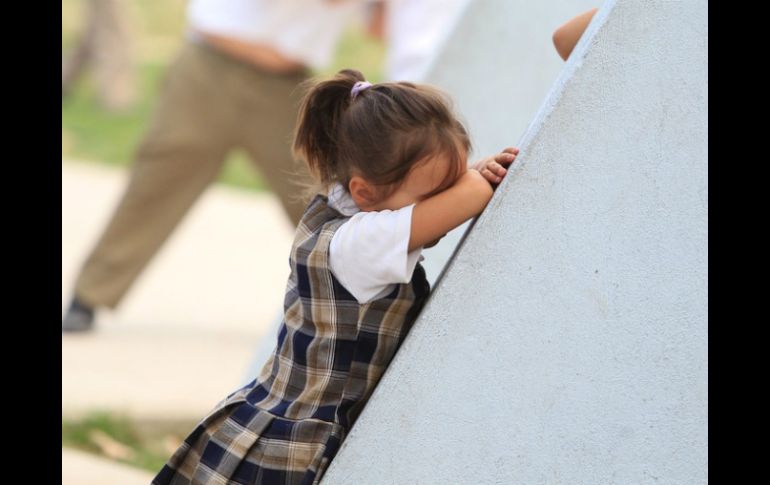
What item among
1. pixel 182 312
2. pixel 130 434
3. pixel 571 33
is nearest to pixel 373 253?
pixel 571 33

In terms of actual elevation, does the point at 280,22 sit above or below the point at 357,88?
below

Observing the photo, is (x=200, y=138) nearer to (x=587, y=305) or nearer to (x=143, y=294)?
(x=143, y=294)

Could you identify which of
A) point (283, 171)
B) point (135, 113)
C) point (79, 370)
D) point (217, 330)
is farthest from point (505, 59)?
point (135, 113)

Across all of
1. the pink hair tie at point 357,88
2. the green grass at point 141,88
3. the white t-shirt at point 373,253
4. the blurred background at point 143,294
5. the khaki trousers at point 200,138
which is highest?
the pink hair tie at point 357,88

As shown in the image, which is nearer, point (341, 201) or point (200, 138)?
point (341, 201)

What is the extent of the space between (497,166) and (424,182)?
149 millimetres

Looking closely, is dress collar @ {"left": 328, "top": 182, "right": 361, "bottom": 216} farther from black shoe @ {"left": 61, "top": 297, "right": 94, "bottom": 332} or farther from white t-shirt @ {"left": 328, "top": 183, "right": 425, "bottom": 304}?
black shoe @ {"left": 61, "top": 297, "right": 94, "bottom": 332}

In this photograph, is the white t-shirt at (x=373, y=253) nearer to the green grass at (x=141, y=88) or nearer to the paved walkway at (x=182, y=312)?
the paved walkway at (x=182, y=312)

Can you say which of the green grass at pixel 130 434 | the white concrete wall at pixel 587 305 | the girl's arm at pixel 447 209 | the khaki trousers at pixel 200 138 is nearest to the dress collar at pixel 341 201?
the girl's arm at pixel 447 209

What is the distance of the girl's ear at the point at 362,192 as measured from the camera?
7.49ft

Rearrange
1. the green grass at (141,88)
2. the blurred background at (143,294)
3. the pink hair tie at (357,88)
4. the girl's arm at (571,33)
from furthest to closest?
the green grass at (141,88)
the blurred background at (143,294)
the girl's arm at (571,33)
the pink hair tie at (357,88)

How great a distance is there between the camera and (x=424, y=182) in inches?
89.6

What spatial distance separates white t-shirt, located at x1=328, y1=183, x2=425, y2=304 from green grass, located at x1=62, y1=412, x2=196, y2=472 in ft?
5.58
